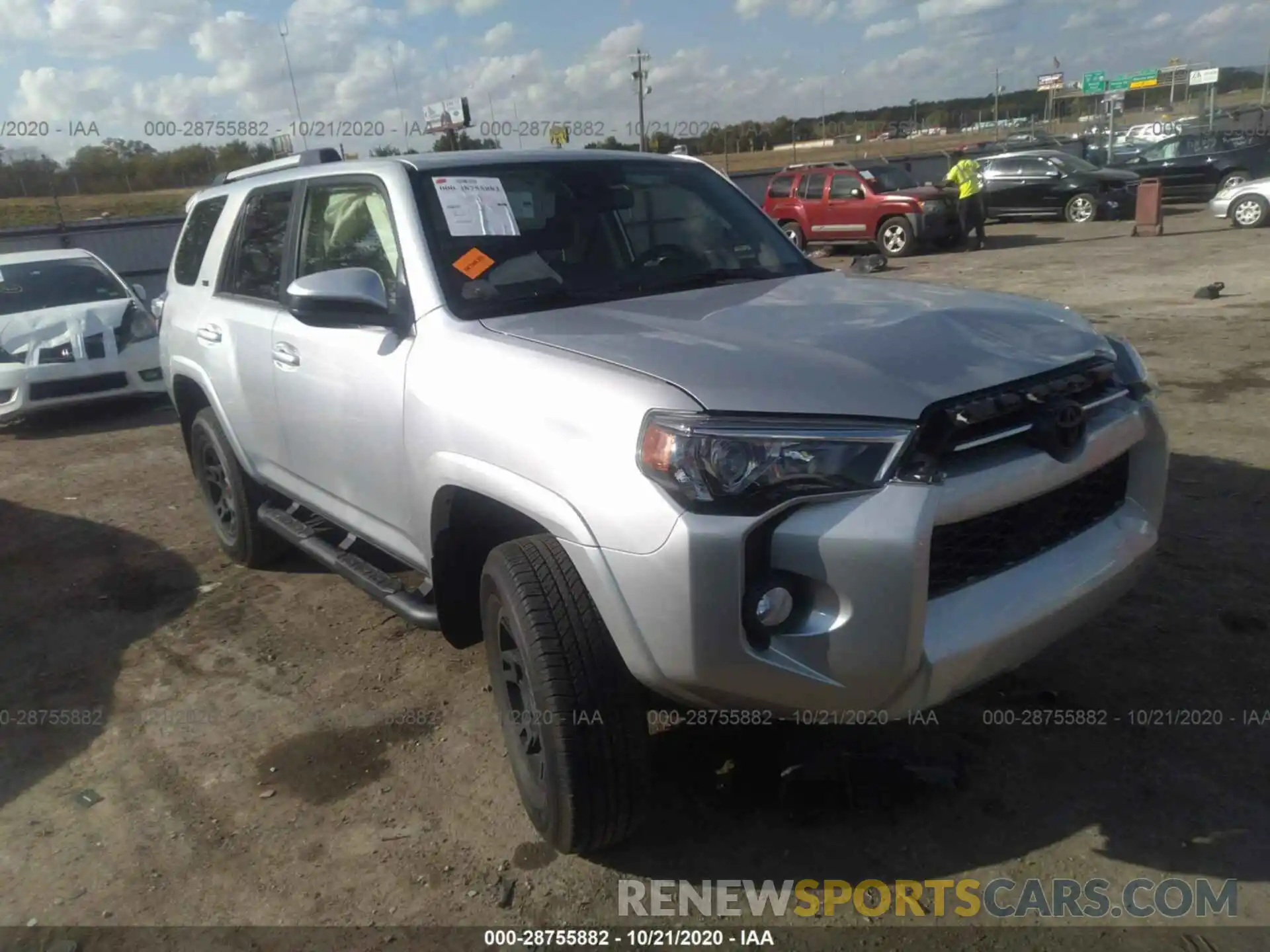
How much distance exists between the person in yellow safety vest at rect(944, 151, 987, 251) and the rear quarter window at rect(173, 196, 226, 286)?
16.1m

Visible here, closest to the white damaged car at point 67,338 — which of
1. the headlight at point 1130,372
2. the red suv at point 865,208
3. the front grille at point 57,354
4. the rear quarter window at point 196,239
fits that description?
the front grille at point 57,354

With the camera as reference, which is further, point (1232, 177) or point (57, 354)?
point (1232, 177)

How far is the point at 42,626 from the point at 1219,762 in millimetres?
4886

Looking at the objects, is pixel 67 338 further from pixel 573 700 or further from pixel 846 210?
pixel 846 210

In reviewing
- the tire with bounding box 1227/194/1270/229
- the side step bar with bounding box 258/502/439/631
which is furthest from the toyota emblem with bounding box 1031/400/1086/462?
the tire with bounding box 1227/194/1270/229

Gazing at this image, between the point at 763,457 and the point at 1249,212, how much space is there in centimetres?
1957

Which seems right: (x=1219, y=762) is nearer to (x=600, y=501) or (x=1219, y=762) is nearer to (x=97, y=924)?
(x=600, y=501)

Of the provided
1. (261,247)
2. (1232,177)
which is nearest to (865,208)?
(1232,177)

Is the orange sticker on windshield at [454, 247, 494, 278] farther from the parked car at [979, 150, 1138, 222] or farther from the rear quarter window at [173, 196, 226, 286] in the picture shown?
the parked car at [979, 150, 1138, 222]

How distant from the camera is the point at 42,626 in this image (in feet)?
15.8

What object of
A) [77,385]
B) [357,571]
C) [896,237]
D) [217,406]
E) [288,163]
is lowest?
[896,237]

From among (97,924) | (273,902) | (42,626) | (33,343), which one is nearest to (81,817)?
(97,924)

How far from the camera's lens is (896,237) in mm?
18875

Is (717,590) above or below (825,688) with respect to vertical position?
above
